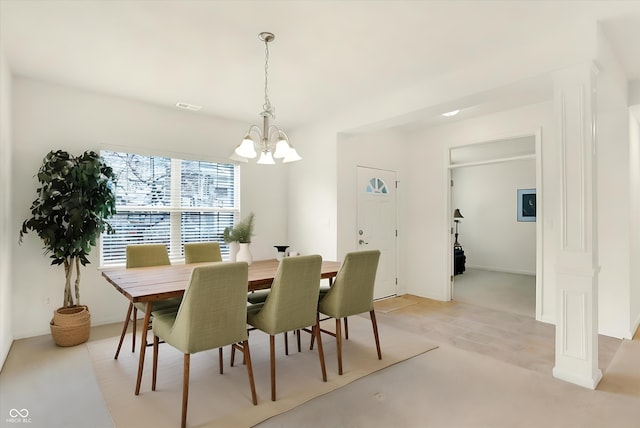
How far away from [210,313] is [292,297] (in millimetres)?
615

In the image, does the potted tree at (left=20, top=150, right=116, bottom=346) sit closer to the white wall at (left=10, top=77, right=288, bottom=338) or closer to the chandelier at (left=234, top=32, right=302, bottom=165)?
the white wall at (left=10, top=77, right=288, bottom=338)

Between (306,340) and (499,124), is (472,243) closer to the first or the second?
(499,124)

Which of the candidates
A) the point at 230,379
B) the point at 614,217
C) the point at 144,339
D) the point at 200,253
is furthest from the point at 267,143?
the point at 614,217

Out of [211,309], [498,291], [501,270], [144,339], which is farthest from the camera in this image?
[501,270]

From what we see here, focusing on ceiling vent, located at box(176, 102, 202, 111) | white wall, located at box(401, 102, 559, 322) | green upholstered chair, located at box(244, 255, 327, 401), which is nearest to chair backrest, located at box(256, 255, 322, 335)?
green upholstered chair, located at box(244, 255, 327, 401)

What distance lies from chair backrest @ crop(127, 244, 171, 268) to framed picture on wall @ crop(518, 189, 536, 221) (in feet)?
22.9

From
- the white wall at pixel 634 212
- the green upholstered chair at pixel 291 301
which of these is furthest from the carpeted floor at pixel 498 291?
the green upholstered chair at pixel 291 301

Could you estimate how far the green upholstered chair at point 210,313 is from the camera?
2.03 m

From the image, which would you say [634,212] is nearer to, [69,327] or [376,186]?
[376,186]

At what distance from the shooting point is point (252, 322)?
8.54 feet

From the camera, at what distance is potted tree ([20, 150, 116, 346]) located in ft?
10.5

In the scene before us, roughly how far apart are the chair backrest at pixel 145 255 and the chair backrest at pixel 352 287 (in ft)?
5.72

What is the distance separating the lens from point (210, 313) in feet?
6.88

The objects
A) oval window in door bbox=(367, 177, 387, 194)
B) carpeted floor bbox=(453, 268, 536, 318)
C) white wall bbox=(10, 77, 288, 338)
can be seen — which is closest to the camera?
white wall bbox=(10, 77, 288, 338)
